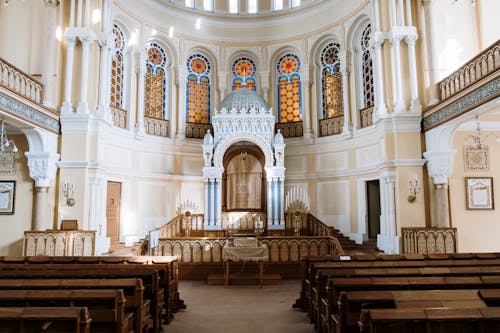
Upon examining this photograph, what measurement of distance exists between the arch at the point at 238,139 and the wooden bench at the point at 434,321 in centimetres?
1234

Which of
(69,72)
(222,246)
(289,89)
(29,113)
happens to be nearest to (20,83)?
(29,113)

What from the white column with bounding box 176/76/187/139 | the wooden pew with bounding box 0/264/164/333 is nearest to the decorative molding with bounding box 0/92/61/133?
the wooden pew with bounding box 0/264/164/333

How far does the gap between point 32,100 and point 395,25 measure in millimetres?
11007

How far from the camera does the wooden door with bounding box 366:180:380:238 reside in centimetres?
1475

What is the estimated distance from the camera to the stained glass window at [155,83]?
1703 centimetres

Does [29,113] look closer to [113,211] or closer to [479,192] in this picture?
[113,211]

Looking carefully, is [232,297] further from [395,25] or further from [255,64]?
[255,64]

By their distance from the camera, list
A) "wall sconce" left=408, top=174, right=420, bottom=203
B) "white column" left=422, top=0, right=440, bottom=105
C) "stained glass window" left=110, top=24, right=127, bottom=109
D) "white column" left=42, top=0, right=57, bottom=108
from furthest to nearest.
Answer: "stained glass window" left=110, top=24, right=127, bottom=109, "white column" left=422, top=0, right=440, bottom=105, "white column" left=42, top=0, right=57, bottom=108, "wall sconce" left=408, top=174, right=420, bottom=203

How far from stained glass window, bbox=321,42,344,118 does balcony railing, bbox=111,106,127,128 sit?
838 centimetres

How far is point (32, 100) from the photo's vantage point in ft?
34.7

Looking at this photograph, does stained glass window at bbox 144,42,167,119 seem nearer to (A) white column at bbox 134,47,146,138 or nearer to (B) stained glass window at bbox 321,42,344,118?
(A) white column at bbox 134,47,146,138

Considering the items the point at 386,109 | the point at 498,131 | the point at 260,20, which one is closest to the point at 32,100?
the point at 386,109

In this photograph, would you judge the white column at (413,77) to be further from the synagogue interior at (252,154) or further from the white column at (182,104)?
the white column at (182,104)

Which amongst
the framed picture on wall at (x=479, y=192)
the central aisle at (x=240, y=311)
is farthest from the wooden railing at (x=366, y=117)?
the central aisle at (x=240, y=311)
